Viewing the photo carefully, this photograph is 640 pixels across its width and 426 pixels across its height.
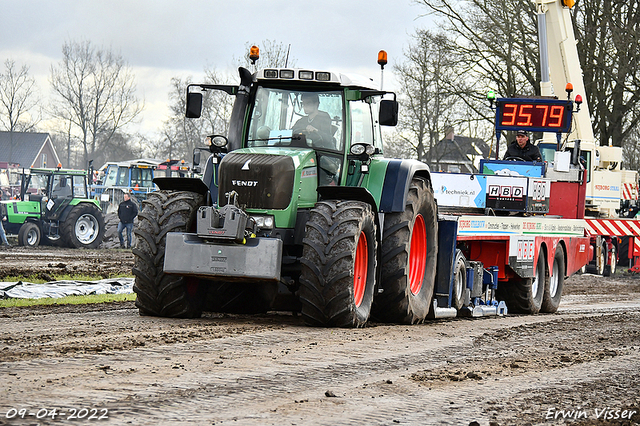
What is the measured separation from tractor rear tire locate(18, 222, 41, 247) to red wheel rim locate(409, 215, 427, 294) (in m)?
17.9

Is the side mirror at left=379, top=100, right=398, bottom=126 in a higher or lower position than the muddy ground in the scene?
higher

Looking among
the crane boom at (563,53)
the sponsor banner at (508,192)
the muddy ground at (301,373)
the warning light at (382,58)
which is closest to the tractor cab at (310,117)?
the warning light at (382,58)

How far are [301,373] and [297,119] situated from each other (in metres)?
3.95

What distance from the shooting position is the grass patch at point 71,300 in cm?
1138

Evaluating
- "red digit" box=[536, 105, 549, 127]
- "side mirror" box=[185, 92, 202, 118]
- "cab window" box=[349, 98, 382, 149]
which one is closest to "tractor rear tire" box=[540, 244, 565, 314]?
"red digit" box=[536, 105, 549, 127]

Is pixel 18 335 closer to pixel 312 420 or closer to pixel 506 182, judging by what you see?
pixel 312 420

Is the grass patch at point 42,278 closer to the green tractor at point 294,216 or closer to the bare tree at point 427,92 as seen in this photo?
the green tractor at point 294,216

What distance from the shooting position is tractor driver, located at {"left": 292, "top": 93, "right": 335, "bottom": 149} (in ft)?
29.9

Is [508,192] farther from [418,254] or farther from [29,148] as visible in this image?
[29,148]

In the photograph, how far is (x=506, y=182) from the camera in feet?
42.7

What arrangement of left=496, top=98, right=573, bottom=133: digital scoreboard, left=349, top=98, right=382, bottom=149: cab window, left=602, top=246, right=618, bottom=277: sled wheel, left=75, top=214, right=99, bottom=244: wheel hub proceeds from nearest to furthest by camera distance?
left=349, top=98, right=382, bottom=149: cab window
left=496, top=98, right=573, bottom=133: digital scoreboard
left=602, top=246, right=618, bottom=277: sled wheel
left=75, top=214, right=99, bottom=244: wheel hub

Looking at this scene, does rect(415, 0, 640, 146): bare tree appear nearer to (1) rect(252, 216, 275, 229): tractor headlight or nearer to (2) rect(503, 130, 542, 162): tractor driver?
(2) rect(503, 130, 542, 162): tractor driver

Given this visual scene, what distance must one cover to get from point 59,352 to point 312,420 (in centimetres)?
241

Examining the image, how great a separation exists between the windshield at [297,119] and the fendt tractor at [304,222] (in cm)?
1
